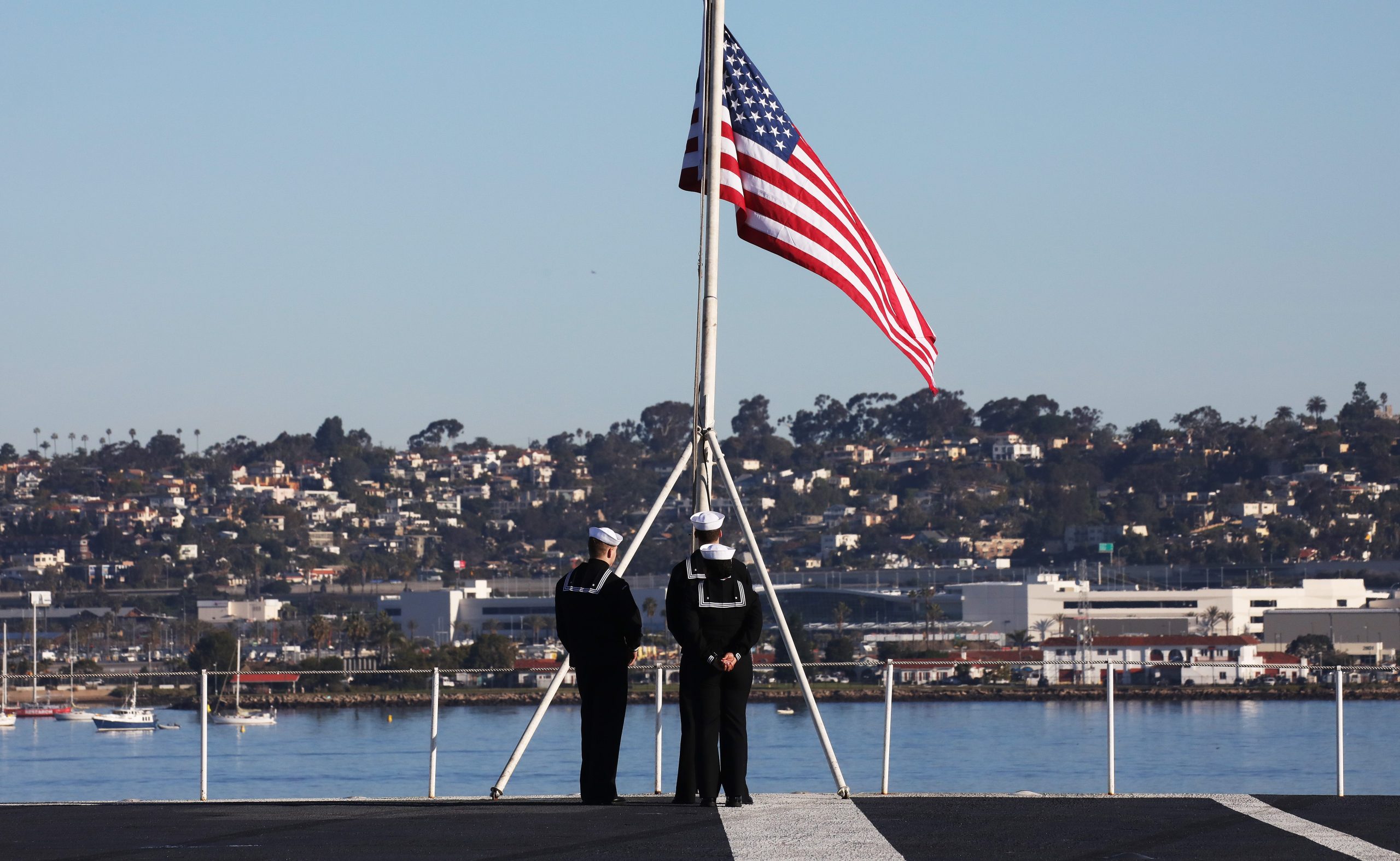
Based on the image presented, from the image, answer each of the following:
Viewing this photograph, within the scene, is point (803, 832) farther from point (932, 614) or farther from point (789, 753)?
point (932, 614)

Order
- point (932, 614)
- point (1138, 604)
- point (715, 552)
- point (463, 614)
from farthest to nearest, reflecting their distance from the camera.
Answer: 1. point (463, 614)
2. point (932, 614)
3. point (1138, 604)
4. point (715, 552)

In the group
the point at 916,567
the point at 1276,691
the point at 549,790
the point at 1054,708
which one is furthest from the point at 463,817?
the point at 916,567

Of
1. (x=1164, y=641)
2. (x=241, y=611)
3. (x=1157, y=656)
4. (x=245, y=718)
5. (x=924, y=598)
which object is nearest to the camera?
(x=245, y=718)

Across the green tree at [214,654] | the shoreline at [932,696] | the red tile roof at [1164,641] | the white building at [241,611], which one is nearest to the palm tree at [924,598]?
the red tile roof at [1164,641]

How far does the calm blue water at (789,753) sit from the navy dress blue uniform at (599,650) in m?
28.9

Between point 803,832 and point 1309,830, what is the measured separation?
6.30 ft

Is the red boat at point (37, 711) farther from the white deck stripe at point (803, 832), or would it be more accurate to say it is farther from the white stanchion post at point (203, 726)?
the white deck stripe at point (803, 832)

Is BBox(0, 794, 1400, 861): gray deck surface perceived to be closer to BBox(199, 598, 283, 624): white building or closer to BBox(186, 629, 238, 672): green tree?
BBox(186, 629, 238, 672): green tree

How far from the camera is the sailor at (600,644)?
8.53m

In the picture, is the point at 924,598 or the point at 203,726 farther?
the point at 924,598

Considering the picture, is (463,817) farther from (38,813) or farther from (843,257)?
(843,257)

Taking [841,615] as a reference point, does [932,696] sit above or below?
below

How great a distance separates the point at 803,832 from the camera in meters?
7.31

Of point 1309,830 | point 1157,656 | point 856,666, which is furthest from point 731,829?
point 1157,656
